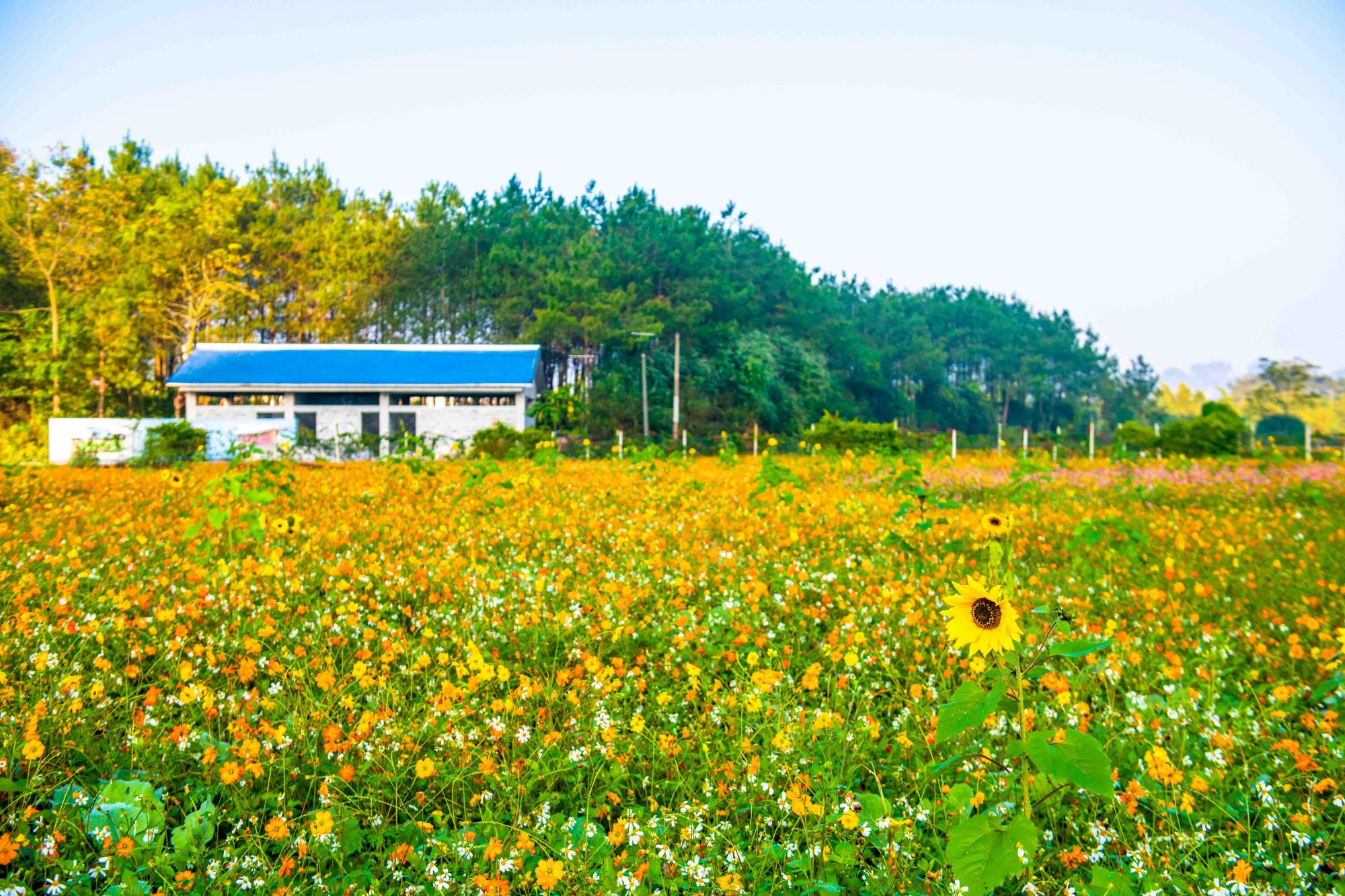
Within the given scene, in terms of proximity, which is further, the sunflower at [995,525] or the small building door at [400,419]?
the small building door at [400,419]

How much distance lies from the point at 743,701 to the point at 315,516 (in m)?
4.49

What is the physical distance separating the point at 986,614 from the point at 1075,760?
330mm

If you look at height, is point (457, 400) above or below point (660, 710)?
above

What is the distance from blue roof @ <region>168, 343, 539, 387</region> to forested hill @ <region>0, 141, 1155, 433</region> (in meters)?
3.95

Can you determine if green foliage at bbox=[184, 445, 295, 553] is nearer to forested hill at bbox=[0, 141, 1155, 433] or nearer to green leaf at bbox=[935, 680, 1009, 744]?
green leaf at bbox=[935, 680, 1009, 744]

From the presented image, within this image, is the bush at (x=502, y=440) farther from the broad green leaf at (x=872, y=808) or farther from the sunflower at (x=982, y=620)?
the sunflower at (x=982, y=620)

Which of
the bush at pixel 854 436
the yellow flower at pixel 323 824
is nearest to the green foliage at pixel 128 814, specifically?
the yellow flower at pixel 323 824

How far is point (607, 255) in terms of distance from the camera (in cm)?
3269

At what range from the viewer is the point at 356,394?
25.1 m

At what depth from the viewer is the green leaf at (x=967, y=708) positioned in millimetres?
1575

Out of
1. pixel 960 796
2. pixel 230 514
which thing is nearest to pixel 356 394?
pixel 230 514

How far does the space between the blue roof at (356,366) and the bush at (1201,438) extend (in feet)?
61.4

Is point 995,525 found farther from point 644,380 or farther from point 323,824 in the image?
point 644,380

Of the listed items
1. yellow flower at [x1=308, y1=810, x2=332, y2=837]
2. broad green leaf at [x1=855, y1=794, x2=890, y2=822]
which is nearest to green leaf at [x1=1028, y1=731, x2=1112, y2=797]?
broad green leaf at [x1=855, y1=794, x2=890, y2=822]
